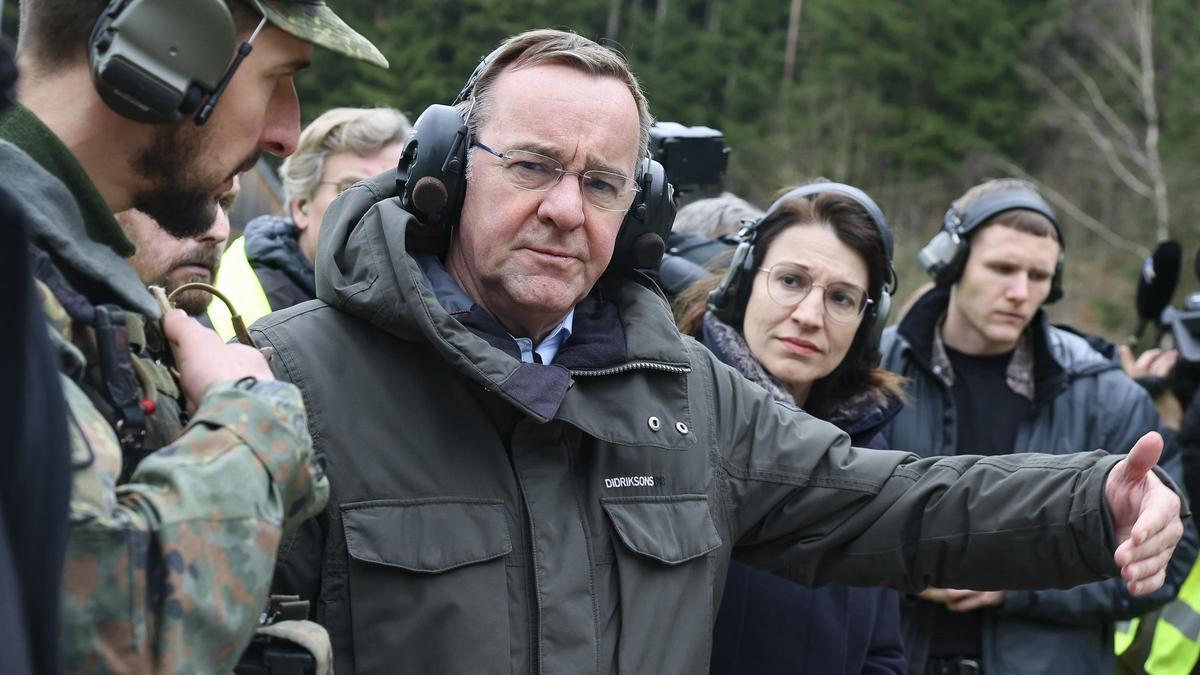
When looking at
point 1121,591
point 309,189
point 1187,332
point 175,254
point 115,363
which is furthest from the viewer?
point 1187,332

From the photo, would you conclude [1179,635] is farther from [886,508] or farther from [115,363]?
[115,363]

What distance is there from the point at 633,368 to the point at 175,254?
4.03ft

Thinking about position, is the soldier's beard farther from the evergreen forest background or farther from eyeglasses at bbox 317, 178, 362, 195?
the evergreen forest background

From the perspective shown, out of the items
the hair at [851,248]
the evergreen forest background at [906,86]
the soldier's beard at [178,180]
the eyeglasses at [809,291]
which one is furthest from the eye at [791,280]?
the evergreen forest background at [906,86]

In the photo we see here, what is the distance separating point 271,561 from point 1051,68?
37.5 metres

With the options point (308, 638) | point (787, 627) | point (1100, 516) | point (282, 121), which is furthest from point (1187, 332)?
point (308, 638)

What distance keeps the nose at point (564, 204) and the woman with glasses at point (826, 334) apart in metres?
1.22

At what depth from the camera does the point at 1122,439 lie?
5016 mm

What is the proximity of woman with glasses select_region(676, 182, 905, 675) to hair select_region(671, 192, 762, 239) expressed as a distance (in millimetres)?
1190

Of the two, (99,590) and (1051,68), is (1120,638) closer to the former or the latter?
(99,590)

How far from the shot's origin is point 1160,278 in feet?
20.2

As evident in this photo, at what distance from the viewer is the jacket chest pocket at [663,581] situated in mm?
2727

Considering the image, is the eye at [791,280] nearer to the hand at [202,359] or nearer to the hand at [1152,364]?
the hand at [202,359]

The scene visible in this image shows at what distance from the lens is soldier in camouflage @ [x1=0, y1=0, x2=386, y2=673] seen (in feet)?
5.59
